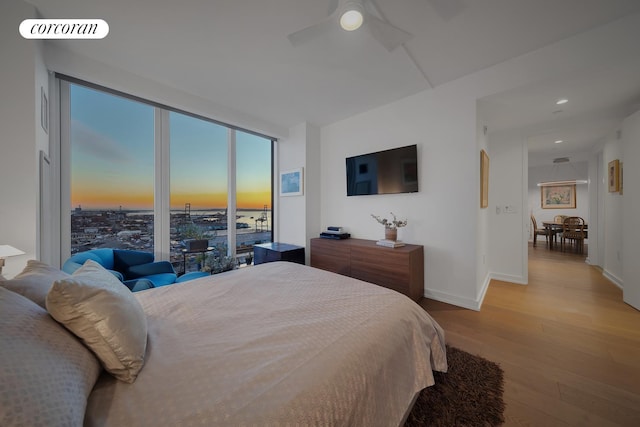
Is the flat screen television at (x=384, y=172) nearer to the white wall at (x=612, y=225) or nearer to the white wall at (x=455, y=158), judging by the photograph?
the white wall at (x=455, y=158)

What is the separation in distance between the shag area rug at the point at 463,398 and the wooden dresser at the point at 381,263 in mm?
947

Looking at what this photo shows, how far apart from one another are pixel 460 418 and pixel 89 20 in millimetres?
3868

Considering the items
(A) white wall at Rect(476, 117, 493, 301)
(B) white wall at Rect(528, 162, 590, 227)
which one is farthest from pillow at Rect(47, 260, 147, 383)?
(B) white wall at Rect(528, 162, 590, 227)

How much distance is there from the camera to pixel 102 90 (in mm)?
2418

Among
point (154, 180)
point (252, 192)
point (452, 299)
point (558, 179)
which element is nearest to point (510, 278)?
point (452, 299)

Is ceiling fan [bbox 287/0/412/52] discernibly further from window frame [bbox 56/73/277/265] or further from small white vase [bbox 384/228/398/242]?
window frame [bbox 56/73/277/265]

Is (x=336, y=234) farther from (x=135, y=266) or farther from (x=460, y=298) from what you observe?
(x=135, y=266)

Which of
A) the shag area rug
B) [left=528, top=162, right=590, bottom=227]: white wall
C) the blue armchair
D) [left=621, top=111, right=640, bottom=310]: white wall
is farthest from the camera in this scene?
[left=528, top=162, right=590, bottom=227]: white wall

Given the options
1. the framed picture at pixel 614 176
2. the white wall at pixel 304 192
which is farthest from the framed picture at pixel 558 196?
the white wall at pixel 304 192

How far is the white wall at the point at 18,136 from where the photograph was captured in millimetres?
1591

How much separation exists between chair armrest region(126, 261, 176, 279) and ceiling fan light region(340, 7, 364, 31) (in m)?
2.90

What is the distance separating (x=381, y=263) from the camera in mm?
2748

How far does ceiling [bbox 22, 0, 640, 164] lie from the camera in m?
1.70

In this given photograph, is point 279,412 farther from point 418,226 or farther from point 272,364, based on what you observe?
point 418,226
